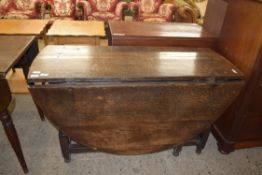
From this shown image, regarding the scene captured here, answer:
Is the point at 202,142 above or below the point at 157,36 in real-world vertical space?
below

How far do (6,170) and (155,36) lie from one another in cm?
139

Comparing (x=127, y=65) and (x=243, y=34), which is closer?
(x=127, y=65)

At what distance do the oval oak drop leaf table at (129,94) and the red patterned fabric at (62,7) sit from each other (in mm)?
2705

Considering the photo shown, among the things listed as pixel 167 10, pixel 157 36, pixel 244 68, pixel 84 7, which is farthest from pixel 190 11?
pixel 244 68

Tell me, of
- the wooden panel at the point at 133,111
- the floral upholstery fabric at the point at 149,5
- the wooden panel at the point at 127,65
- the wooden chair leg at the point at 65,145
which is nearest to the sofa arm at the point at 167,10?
the floral upholstery fabric at the point at 149,5

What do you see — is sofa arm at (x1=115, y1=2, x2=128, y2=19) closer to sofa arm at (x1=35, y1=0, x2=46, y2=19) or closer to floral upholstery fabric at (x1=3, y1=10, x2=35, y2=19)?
sofa arm at (x1=35, y1=0, x2=46, y2=19)

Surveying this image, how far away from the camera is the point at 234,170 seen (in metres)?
1.53

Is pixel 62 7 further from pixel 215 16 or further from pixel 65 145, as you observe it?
pixel 65 145

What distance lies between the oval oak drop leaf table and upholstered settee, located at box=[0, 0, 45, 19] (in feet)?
9.30

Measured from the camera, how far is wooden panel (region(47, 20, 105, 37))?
270 centimetres

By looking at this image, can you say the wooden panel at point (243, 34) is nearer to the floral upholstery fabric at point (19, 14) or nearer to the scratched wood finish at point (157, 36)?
the scratched wood finish at point (157, 36)

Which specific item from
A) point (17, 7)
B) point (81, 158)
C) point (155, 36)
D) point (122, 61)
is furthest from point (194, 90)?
point (17, 7)

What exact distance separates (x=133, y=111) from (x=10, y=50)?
79 cm

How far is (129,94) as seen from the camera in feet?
3.56
